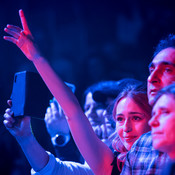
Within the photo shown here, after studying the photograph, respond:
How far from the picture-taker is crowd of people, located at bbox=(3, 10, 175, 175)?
0.88 meters

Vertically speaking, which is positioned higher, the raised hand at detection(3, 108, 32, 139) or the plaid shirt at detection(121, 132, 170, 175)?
the raised hand at detection(3, 108, 32, 139)

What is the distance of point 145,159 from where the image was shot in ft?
3.57

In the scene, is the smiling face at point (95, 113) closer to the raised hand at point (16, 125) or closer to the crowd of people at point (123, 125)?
the crowd of people at point (123, 125)

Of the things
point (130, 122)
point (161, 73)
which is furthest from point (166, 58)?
point (130, 122)

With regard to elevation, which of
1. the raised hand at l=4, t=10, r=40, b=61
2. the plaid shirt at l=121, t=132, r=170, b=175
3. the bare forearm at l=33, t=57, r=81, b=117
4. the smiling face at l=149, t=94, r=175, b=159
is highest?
the raised hand at l=4, t=10, r=40, b=61

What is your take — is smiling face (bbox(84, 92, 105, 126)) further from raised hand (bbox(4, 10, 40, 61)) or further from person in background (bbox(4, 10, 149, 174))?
raised hand (bbox(4, 10, 40, 61))

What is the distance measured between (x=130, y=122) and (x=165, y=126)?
2.04 feet

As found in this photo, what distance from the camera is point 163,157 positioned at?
3.37 ft

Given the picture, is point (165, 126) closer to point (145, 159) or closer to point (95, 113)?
point (145, 159)

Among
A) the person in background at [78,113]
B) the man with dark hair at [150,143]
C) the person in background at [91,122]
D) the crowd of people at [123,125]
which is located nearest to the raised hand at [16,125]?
the crowd of people at [123,125]

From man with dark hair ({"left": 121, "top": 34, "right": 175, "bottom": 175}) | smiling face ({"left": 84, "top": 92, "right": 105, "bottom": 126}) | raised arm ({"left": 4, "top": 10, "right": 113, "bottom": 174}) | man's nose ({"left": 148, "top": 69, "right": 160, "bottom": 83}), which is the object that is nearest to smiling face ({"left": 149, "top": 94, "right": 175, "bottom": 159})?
man with dark hair ({"left": 121, "top": 34, "right": 175, "bottom": 175})

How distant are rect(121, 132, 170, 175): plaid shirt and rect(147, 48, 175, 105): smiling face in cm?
21

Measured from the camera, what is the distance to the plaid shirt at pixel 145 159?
3.34ft

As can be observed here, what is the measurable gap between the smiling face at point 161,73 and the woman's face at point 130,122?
0.30 metres
